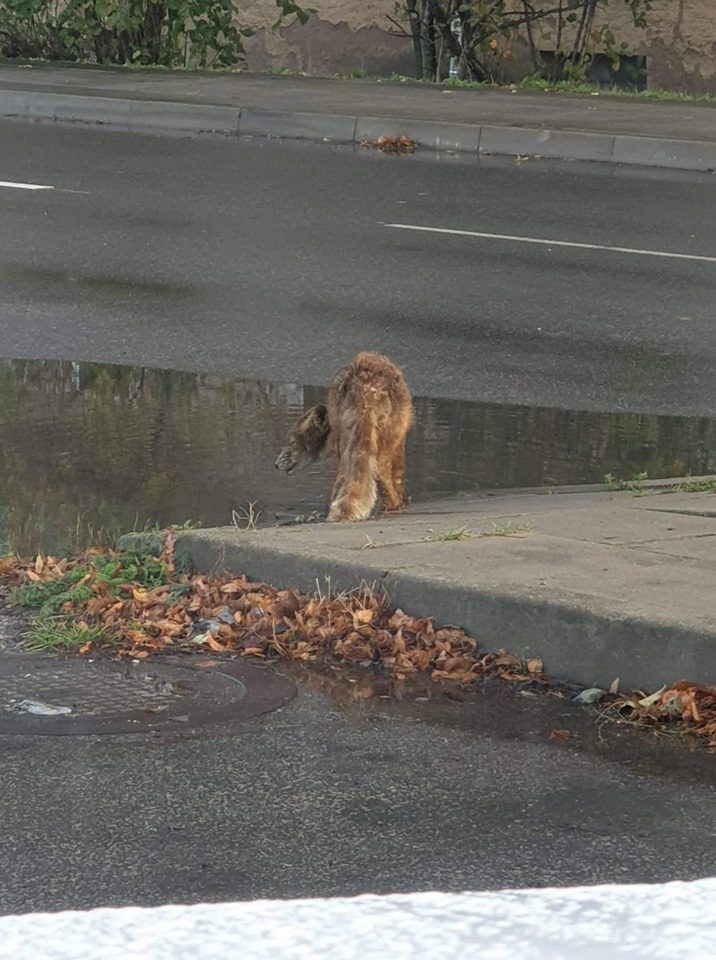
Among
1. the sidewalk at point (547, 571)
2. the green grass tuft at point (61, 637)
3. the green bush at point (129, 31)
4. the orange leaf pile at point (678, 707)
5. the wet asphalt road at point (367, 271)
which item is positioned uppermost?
the green bush at point (129, 31)

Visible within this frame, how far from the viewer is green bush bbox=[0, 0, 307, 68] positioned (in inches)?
778

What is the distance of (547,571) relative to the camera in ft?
16.3

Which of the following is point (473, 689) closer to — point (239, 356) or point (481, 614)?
point (481, 614)

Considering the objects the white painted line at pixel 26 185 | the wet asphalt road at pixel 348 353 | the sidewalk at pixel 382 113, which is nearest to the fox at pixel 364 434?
the wet asphalt road at pixel 348 353

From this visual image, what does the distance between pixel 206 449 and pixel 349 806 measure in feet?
12.1

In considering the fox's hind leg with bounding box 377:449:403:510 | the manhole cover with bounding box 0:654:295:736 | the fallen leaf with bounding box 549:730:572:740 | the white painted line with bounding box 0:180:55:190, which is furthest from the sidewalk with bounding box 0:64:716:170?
the fallen leaf with bounding box 549:730:572:740

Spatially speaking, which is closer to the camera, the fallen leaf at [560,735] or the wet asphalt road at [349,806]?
the wet asphalt road at [349,806]

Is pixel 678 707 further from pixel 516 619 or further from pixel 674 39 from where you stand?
pixel 674 39

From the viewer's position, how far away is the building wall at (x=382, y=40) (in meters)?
19.2

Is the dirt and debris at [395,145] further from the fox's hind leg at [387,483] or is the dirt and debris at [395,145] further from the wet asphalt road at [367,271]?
the fox's hind leg at [387,483]

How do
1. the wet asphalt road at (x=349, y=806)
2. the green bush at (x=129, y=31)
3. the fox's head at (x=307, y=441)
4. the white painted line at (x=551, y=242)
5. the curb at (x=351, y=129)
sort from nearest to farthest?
the wet asphalt road at (x=349, y=806)
the fox's head at (x=307, y=441)
the white painted line at (x=551, y=242)
the curb at (x=351, y=129)
the green bush at (x=129, y=31)

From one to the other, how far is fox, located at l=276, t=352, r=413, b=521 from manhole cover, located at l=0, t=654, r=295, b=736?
57.7 inches

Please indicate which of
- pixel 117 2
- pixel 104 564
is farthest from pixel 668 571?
pixel 117 2

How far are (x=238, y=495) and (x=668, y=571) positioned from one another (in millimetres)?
2126
